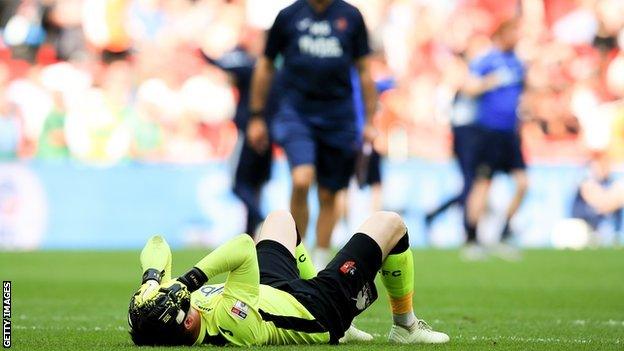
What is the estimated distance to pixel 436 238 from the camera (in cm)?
2191

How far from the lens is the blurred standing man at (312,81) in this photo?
1173cm

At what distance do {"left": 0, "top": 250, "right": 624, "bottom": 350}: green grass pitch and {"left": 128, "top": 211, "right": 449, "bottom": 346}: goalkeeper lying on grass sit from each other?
0.19 m

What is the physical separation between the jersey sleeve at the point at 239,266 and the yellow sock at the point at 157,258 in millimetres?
163

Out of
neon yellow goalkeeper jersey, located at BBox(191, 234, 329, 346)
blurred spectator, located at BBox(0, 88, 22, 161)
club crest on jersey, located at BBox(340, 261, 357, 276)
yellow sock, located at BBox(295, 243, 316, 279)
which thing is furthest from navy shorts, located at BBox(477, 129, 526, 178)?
neon yellow goalkeeper jersey, located at BBox(191, 234, 329, 346)

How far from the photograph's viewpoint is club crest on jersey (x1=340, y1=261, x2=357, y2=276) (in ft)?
22.4

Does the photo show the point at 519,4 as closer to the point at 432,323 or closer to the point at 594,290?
the point at 594,290

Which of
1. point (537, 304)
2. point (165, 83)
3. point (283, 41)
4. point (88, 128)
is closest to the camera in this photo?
point (537, 304)

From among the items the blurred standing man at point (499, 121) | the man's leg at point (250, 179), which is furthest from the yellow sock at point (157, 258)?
the blurred standing man at point (499, 121)

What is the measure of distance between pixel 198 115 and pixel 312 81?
36.6ft

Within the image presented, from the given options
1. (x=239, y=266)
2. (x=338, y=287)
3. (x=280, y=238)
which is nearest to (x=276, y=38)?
(x=280, y=238)

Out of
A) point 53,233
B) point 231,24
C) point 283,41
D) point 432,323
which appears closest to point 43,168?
point 53,233

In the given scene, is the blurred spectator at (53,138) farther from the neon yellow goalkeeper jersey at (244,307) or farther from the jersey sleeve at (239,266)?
the jersey sleeve at (239,266)

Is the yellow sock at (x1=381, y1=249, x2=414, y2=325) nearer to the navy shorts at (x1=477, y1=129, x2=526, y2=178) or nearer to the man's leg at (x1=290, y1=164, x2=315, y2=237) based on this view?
the man's leg at (x1=290, y1=164, x2=315, y2=237)

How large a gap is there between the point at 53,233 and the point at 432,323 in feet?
42.2
